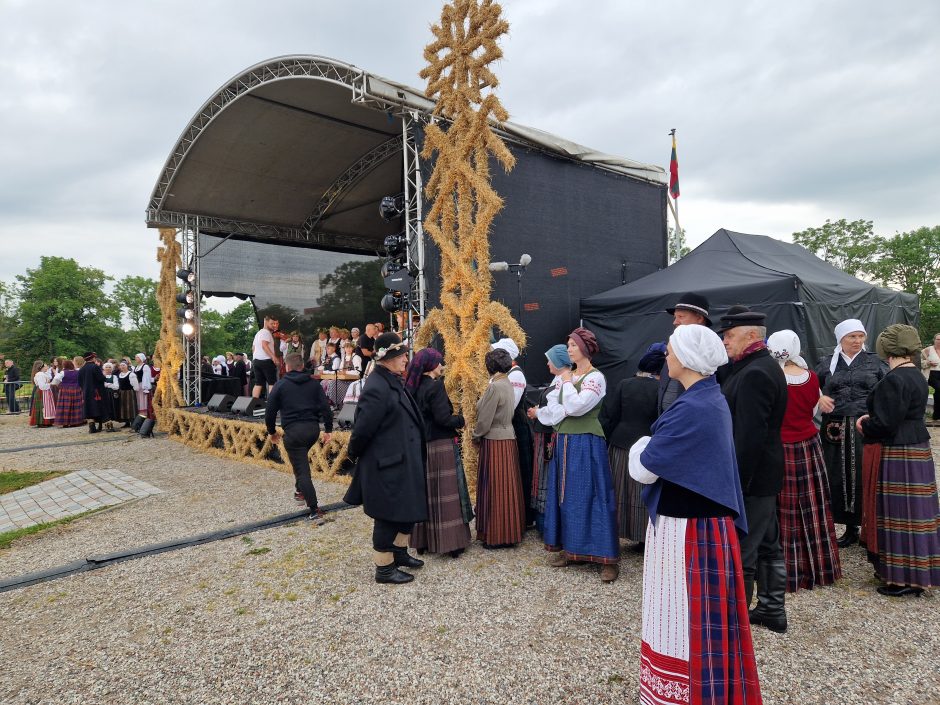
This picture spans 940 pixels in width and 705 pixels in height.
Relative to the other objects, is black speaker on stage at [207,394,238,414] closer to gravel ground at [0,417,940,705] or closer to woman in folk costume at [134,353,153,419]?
woman in folk costume at [134,353,153,419]

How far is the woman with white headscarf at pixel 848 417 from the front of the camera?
3539 millimetres

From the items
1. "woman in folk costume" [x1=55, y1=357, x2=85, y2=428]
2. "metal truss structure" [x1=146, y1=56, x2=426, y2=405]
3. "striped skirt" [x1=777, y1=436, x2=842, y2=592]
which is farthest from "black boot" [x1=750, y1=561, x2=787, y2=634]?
"woman in folk costume" [x1=55, y1=357, x2=85, y2=428]

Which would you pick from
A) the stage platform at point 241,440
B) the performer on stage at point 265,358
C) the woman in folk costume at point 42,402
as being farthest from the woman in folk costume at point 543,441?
the woman in folk costume at point 42,402

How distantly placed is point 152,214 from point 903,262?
131 ft

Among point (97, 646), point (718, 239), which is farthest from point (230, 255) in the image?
point (97, 646)

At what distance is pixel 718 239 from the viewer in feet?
27.5

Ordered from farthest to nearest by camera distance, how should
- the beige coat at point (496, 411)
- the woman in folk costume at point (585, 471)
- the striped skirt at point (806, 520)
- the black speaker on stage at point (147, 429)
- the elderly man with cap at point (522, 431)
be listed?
the black speaker on stage at point (147, 429) < the elderly man with cap at point (522, 431) < the beige coat at point (496, 411) < the woman in folk costume at point (585, 471) < the striped skirt at point (806, 520)

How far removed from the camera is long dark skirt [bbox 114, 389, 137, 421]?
471 inches

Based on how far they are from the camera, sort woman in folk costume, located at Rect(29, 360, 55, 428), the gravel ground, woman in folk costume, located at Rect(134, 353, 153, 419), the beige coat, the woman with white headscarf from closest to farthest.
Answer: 1. the gravel ground
2. the woman with white headscarf
3. the beige coat
4. woman in folk costume, located at Rect(134, 353, 153, 419)
5. woman in folk costume, located at Rect(29, 360, 55, 428)

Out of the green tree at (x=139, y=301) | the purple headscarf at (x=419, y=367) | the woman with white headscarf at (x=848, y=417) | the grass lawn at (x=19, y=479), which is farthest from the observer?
the green tree at (x=139, y=301)

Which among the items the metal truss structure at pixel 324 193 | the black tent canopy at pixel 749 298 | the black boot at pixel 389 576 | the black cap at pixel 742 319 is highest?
the metal truss structure at pixel 324 193

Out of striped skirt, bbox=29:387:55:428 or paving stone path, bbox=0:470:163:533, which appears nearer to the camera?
paving stone path, bbox=0:470:163:533

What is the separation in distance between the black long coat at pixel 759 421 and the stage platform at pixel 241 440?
463cm

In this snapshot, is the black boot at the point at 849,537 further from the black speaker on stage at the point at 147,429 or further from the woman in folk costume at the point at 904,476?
the black speaker on stage at the point at 147,429
